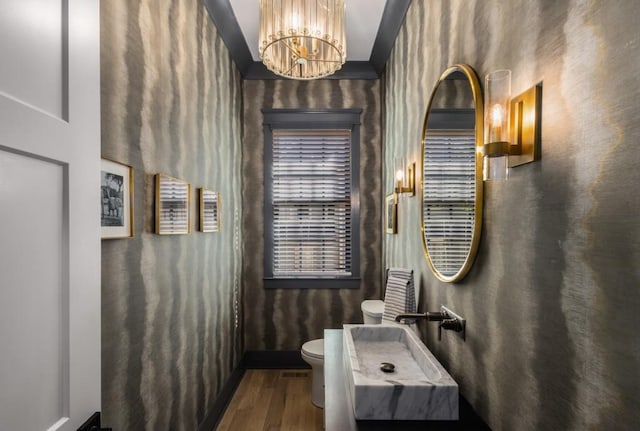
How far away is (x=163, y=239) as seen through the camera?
1.74 m

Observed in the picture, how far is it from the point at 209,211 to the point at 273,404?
162 cm

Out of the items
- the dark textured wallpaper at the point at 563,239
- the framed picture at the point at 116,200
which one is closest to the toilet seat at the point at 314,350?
the dark textured wallpaper at the point at 563,239

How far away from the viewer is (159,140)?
1698 millimetres

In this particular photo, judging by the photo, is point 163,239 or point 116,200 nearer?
point 116,200

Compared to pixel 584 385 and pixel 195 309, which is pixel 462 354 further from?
pixel 195 309

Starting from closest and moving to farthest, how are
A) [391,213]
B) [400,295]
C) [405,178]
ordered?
[400,295], [405,178], [391,213]

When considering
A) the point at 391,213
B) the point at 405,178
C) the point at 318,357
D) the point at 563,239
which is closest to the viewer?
the point at 563,239

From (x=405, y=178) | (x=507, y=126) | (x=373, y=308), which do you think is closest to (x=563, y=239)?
(x=507, y=126)

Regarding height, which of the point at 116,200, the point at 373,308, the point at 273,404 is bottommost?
the point at 273,404

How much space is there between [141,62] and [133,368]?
1.26 metres

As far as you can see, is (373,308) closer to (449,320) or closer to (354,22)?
(449,320)

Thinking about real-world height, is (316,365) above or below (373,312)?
below

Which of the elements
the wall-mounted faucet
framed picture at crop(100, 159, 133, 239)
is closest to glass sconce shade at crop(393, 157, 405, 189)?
the wall-mounted faucet

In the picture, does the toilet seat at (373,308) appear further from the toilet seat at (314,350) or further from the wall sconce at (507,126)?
the wall sconce at (507,126)
